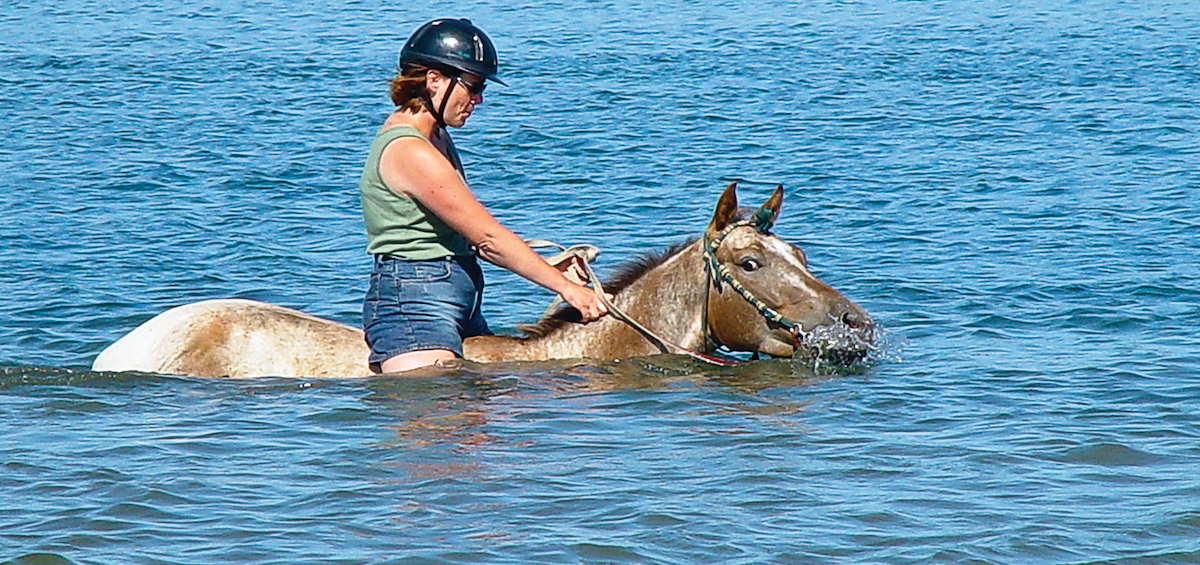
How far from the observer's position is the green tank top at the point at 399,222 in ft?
23.6

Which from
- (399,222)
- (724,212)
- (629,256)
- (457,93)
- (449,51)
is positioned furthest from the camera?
(629,256)

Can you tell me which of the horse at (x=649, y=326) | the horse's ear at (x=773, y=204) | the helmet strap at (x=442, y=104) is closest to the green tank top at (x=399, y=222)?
the helmet strap at (x=442, y=104)

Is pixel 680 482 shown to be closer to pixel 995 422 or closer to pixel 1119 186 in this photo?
pixel 995 422

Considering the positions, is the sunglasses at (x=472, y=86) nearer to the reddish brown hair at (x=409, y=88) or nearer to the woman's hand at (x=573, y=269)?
the reddish brown hair at (x=409, y=88)

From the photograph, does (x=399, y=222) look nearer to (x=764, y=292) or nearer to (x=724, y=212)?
(x=724, y=212)

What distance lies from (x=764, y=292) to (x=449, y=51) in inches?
69.8

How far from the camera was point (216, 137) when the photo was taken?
18297 millimetres

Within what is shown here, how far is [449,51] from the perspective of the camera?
7.09 m

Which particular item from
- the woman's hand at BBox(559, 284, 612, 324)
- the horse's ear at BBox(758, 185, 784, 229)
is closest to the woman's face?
A: the woman's hand at BBox(559, 284, 612, 324)

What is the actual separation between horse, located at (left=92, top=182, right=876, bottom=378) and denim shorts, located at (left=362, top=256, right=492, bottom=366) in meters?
0.29

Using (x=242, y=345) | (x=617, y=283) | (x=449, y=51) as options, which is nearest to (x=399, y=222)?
(x=449, y=51)

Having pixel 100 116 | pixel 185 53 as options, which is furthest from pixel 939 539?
pixel 185 53

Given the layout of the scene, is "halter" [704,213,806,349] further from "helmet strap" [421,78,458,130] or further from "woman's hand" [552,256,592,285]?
"helmet strap" [421,78,458,130]

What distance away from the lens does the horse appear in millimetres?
7770
